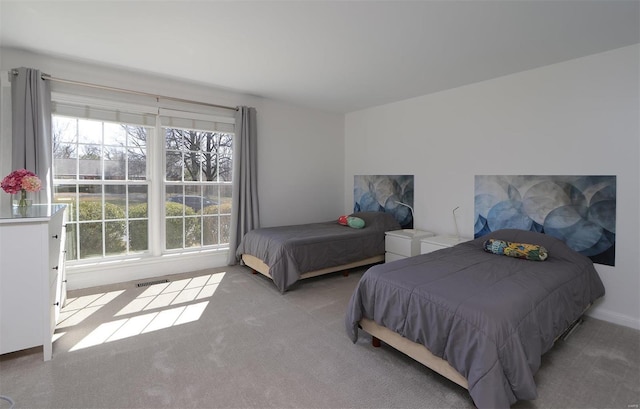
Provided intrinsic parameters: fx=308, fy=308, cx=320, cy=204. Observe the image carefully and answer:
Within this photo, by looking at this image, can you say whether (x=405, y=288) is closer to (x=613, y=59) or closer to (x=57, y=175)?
(x=613, y=59)

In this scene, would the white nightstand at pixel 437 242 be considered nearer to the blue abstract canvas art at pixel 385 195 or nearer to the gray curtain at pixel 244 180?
the blue abstract canvas art at pixel 385 195

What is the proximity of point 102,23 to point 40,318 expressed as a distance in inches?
88.4

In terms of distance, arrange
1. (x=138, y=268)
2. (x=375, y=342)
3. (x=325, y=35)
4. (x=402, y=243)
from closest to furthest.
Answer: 1. (x=375, y=342)
2. (x=325, y=35)
3. (x=138, y=268)
4. (x=402, y=243)

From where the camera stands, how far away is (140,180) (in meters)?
3.82

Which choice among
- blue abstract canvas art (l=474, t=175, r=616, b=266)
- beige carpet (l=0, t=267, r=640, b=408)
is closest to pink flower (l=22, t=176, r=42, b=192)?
beige carpet (l=0, t=267, r=640, b=408)

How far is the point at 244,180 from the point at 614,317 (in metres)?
4.24

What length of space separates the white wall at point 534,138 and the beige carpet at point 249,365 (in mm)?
1066

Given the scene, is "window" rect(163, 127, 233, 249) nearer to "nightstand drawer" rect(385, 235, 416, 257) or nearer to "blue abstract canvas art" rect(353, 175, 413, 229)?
"blue abstract canvas art" rect(353, 175, 413, 229)

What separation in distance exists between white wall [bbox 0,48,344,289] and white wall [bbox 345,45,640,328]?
1.09 metres

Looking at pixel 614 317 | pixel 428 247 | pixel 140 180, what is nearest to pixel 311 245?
pixel 428 247

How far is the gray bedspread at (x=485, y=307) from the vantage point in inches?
61.8

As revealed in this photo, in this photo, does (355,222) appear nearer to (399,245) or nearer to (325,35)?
(399,245)

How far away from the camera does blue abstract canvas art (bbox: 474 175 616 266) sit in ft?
9.18

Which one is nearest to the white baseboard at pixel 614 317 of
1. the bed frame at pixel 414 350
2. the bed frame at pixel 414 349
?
the bed frame at pixel 414 349
